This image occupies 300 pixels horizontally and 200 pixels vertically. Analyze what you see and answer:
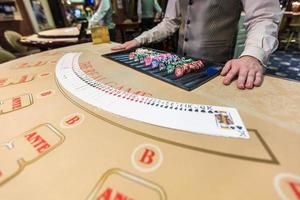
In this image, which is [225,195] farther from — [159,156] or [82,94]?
[82,94]

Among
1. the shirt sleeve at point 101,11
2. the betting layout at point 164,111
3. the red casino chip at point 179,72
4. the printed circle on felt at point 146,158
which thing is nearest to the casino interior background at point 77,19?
the shirt sleeve at point 101,11

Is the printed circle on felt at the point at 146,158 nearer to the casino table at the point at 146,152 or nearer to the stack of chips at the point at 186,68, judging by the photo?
the casino table at the point at 146,152

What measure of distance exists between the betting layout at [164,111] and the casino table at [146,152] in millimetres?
19

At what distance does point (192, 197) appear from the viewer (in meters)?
0.31

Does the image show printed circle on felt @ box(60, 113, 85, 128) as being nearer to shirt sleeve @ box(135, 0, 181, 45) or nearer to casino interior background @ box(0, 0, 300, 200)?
casino interior background @ box(0, 0, 300, 200)

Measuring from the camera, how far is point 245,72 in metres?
0.69

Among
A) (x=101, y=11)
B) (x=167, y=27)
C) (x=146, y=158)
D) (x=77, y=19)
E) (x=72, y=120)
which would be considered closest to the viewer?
(x=146, y=158)

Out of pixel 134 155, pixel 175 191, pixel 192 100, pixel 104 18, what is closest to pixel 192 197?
pixel 175 191

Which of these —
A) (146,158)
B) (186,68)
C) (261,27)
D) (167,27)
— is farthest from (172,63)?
(167,27)

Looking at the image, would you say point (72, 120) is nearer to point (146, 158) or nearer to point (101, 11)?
point (146, 158)

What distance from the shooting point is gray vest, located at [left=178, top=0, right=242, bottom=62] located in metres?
1.14

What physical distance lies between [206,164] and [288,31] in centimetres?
623

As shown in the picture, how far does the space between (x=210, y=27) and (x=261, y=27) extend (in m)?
0.42

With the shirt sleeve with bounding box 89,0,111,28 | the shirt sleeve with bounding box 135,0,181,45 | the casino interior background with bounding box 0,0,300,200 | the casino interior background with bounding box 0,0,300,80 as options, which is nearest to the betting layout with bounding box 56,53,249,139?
the casino interior background with bounding box 0,0,300,200
